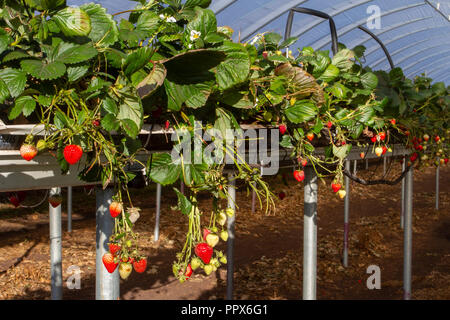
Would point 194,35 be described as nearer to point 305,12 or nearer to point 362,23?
point 305,12

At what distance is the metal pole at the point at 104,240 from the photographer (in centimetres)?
125

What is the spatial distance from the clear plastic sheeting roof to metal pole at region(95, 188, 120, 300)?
2994mm

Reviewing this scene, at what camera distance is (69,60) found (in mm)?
870

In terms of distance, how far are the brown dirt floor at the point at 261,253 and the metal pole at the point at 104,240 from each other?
275 centimetres

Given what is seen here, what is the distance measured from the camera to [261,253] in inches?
266

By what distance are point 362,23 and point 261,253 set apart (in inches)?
165

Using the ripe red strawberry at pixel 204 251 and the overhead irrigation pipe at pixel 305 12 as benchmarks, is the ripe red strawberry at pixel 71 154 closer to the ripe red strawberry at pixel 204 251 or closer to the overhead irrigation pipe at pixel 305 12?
the ripe red strawberry at pixel 204 251

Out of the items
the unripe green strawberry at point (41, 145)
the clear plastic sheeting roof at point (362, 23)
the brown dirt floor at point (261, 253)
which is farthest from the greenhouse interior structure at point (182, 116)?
the clear plastic sheeting roof at point (362, 23)

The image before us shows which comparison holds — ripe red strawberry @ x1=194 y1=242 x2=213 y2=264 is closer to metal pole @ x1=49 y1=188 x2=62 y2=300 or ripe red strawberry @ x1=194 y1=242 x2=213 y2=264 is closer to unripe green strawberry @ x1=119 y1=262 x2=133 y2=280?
unripe green strawberry @ x1=119 y1=262 x2=133 y2=280

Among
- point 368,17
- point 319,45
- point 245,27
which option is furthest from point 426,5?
point 245,27

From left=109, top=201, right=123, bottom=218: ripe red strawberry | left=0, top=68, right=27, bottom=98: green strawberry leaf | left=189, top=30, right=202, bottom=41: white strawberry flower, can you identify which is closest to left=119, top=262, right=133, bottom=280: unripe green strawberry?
left=109, top=201, right=123, bottom=218: ripe red strawberry

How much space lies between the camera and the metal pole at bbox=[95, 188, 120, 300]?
1.25 m

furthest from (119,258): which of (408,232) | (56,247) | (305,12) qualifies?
(408,232)

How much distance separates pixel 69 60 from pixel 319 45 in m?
7.34
